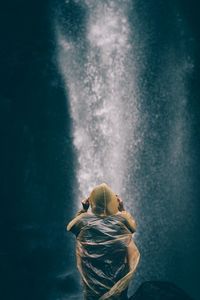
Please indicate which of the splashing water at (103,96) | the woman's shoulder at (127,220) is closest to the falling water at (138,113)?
the splashing water at (103,96)

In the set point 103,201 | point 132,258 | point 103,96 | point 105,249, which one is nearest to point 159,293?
point 132,258

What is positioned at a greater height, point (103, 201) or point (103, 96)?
point (103, 96)

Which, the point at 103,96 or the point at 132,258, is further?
the point at 103,96

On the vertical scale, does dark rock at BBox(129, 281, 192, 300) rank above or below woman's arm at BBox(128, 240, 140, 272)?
below

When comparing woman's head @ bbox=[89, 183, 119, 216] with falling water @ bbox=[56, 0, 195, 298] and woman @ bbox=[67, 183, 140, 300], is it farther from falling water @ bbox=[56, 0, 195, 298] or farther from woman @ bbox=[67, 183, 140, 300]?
falling water @ bbox=[56, 0, 195, 298]

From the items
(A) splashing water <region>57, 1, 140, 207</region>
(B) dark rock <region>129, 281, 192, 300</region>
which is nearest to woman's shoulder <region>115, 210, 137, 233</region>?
(B) dark rock <region>129, 281, 192, 300</region>

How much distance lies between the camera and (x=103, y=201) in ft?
11.9

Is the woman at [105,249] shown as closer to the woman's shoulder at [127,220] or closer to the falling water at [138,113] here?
the woman's shoulder at [127,220]

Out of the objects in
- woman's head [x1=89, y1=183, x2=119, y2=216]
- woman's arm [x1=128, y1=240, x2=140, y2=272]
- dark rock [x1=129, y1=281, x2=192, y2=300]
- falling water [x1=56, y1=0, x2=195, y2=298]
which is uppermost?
falling water [x1=56, y1=0, x2=195, y2=298]

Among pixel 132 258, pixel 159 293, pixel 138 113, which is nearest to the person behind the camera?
pixel 132 258

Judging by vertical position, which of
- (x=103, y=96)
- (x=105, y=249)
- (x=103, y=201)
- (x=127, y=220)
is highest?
(x=103, y=96)

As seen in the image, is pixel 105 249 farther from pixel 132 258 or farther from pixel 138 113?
pixel 138 113

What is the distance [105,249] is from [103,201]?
18.0 inches

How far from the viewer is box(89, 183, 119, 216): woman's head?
3.62 metres
